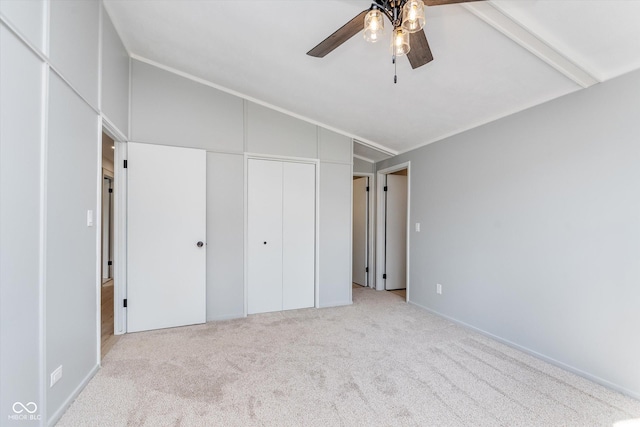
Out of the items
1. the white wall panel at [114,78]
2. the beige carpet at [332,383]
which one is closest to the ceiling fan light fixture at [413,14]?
the beige carpet at [332,383]

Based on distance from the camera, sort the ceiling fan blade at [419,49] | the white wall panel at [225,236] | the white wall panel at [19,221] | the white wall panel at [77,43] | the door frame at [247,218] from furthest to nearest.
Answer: the door frame at [247,218]
the white wall panel at [225,236]
the white wall panel at [77,43]
the ceiling fan blade at [419,49]
the white wall panel at [19,221]

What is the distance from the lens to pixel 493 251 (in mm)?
3012

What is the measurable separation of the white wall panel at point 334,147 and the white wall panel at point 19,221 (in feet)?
9.58

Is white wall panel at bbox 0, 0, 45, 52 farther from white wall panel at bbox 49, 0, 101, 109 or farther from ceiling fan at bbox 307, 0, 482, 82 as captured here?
ceiling fan at bbox 307, 0, 482, 82

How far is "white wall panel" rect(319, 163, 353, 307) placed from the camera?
13.3ft

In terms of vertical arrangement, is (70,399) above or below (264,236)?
below

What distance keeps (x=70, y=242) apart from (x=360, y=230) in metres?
4.13

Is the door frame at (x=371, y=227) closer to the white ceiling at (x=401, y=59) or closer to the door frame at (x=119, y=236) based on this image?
the white ceiling at (x=401, y=59)

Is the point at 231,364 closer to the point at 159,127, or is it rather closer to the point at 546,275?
the point at 159,127

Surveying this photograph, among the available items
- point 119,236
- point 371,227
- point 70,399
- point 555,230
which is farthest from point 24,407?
point 371,227

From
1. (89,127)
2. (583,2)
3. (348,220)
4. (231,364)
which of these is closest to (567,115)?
(583,2)

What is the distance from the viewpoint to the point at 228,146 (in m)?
3.54

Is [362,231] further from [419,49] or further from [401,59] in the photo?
[419,49]

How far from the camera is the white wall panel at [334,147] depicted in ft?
13.3
